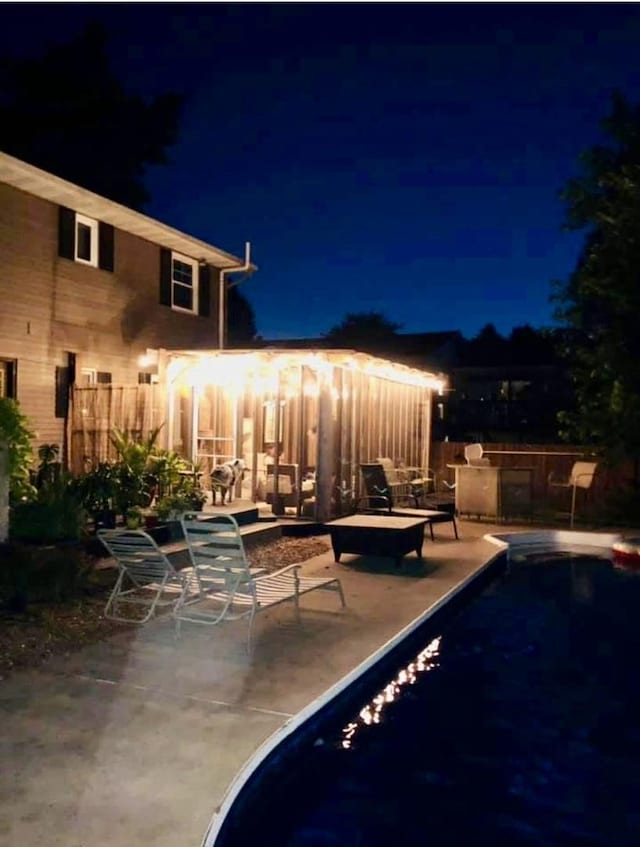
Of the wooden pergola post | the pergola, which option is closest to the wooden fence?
the pergola

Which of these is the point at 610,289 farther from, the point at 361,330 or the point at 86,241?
the point at 361,330

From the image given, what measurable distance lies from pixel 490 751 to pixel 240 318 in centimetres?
3768

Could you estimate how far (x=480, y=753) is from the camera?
15.1 feet

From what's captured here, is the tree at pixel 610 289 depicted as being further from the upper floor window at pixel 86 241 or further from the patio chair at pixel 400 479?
the upper floor window at pixel 86 241

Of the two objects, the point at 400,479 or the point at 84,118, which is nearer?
the point at 400,479

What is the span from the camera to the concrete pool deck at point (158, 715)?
331 cm

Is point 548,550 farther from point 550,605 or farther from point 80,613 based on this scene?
point 80,613

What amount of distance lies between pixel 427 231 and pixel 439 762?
37.1m

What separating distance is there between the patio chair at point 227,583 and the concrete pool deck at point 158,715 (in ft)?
0.64

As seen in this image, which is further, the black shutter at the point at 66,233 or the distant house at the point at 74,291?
the black shutter at the point at 66,233

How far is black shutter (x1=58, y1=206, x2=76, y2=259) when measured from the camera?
12.7m

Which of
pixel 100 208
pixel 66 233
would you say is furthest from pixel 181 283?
pixel 66 233

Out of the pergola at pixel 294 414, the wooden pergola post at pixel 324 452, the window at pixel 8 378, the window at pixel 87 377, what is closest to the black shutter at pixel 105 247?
the window at pixel 87 377

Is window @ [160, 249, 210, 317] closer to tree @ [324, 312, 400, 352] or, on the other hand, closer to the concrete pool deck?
the concrete pool deck
